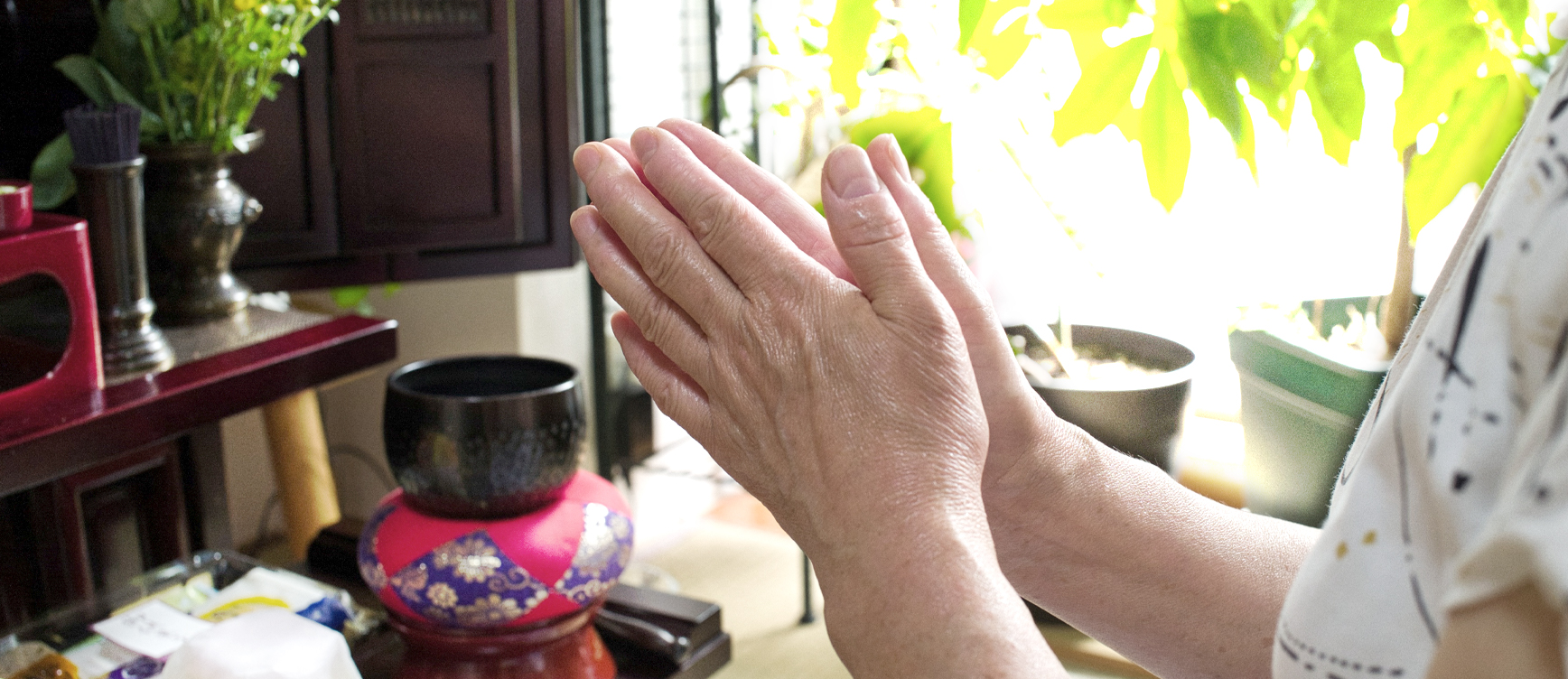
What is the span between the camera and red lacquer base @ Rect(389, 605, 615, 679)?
0.79m

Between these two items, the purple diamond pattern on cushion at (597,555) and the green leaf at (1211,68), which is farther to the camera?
the purple diamond pattern on cushion at (597,555)

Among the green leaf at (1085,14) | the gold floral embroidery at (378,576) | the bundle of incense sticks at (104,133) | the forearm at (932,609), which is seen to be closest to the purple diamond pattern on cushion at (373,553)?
the gold floral embroidery at (378,576)

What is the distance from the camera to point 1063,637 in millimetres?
1374

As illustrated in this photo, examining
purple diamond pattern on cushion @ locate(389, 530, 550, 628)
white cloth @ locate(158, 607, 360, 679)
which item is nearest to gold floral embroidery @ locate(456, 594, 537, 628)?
purple diamond pattern on cushion @ locate(389, 530, 550, 628)

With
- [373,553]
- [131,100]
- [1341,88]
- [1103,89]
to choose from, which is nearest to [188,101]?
[131,100]

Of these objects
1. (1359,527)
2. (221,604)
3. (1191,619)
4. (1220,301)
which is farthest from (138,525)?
(1220,301)

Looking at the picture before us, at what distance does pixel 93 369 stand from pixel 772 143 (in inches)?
49.6

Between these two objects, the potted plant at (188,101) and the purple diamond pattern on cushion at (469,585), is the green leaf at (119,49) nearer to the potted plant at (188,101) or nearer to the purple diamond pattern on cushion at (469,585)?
the potted plant at (188,101)

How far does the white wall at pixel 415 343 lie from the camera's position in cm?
175

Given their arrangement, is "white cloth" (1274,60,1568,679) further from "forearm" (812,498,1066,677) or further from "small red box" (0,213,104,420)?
"small red box" (0,213,104,420)

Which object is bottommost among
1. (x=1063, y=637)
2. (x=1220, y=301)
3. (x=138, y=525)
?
(x=1063, y=637)

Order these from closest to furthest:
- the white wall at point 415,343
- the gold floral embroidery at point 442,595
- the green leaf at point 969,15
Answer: the green leaf at point 969,15
the gold floral embroidery at point 442,595
the white wall at point 415,343

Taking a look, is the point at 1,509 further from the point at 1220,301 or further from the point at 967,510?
the point at 1220,301

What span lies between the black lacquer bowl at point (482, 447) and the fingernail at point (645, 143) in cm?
29
